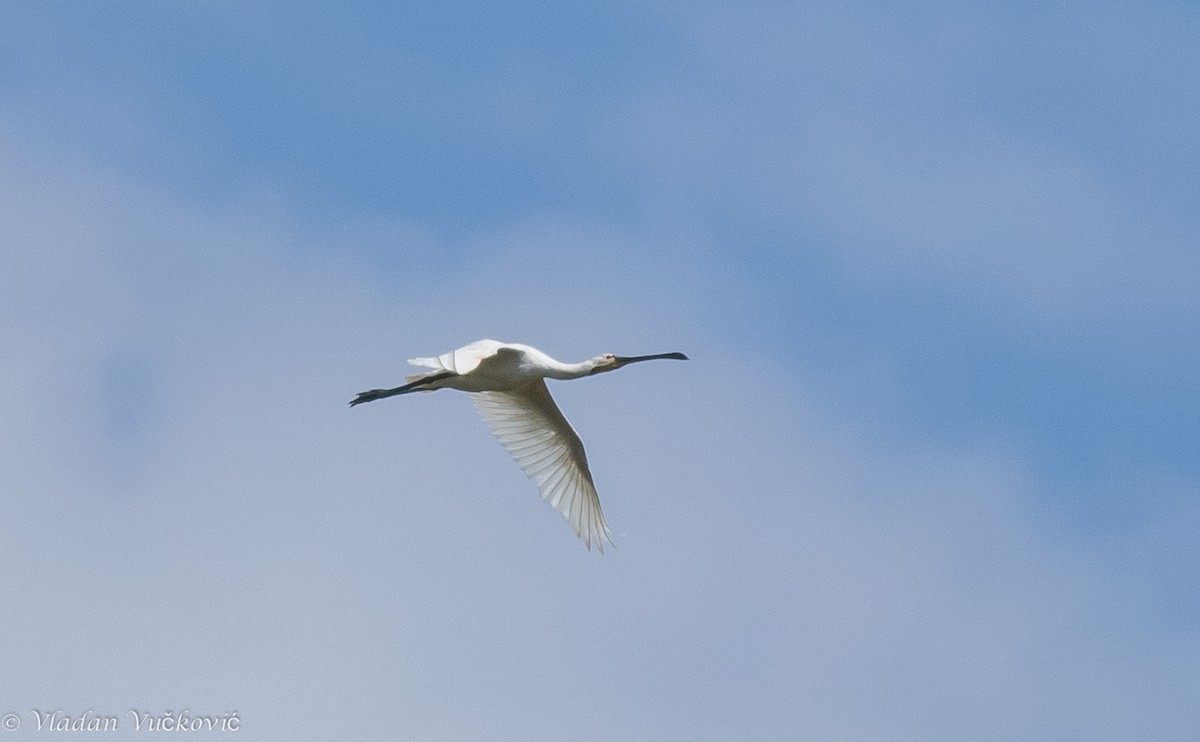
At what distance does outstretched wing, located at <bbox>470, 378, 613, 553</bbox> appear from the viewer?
1673 cm

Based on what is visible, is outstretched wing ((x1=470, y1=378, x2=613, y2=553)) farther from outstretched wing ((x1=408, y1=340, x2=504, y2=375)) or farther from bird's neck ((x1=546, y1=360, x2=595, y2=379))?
outstretched wing ((x1=408, y1=340, x2=504, y2=375))

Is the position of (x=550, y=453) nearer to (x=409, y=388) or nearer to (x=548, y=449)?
(x=548, y=449)

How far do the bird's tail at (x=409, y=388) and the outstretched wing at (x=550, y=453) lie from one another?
1633mm

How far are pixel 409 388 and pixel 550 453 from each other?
248 centimetres

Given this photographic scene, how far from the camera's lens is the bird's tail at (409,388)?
1459 cm

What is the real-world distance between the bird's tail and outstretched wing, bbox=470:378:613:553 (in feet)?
5.36

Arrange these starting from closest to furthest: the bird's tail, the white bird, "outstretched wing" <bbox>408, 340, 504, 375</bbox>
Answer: "outstretched wing" <bbox>408, 340, 504, 375</bbox> < the bird's tail < the white bird

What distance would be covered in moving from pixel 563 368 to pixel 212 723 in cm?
508

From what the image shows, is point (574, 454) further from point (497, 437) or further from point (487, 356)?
point (487, 356)

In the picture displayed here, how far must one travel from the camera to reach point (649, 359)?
52.3ft

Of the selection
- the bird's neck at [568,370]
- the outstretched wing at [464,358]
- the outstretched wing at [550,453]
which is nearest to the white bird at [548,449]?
the outstretched wing at [550,453]

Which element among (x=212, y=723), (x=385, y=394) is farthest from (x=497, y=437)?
(x=212, y=723)

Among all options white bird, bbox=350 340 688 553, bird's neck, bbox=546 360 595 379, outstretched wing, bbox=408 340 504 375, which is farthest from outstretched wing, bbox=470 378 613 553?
outstretched wing, bbox=408 340 504 375

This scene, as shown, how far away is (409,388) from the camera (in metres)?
14.8
